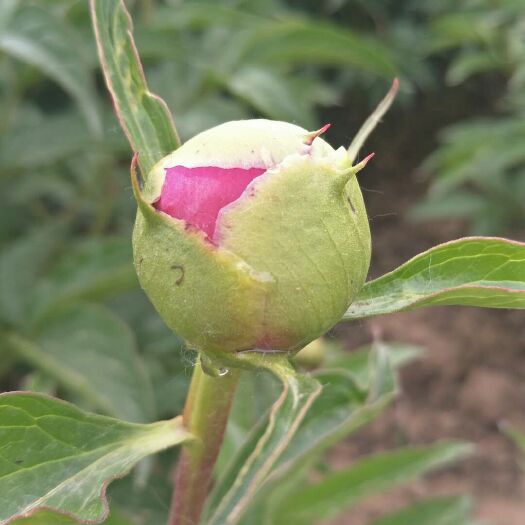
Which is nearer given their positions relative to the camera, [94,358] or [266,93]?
[94,358]

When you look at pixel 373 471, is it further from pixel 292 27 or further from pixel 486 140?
pixel 486 140

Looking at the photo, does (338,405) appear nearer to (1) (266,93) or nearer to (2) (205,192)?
(2) (205,192)

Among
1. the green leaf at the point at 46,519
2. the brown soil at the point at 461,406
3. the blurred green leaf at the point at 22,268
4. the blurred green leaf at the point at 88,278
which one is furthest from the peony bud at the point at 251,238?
the brown soil at the point at 461,406

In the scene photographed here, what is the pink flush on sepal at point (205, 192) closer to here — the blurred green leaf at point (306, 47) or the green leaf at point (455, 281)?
the green leaf at point (455, 281)

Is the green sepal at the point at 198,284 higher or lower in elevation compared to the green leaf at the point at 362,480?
higher

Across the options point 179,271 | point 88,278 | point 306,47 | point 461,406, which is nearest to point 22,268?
point 88,278

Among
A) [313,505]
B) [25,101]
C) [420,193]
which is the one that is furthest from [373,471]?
[420,193]
